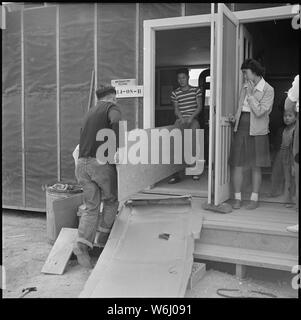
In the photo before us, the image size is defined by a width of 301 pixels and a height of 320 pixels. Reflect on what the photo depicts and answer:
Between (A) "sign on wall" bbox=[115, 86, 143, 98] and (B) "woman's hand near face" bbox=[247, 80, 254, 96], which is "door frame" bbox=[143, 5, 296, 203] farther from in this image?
(B) "woman's hand near face" bbox=[247, 80, 254, 96]

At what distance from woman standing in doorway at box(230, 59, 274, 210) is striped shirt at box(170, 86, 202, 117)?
111 centimetres

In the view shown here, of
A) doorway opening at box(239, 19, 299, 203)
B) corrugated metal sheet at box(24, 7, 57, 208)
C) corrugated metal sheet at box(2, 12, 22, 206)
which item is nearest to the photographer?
doorway opening at box(239, 19, 299, 203)

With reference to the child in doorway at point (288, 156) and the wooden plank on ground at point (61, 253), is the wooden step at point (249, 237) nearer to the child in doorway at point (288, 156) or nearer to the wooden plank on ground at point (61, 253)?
the child in doorway at point (288, 156)

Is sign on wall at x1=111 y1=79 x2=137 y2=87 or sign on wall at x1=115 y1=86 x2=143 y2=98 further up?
sign on wall at x1=111 y1=79 x2=137 y2=87

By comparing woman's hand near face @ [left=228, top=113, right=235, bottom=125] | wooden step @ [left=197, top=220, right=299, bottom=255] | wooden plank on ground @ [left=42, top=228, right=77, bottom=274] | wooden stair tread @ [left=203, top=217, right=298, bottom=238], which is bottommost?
wooden plank on ground @ [left=42, top=228, right=77, bottom=274]

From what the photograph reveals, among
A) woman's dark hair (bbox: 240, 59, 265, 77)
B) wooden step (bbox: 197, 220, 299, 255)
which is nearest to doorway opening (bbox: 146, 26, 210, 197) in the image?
woman's dark hair (bbox: 240, 59, 265, 77)

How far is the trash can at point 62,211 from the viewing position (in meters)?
4.73

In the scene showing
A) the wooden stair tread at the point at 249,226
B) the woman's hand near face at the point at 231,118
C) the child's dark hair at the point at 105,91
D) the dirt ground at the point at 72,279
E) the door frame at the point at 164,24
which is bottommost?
the dirt ground at the point at 72,279

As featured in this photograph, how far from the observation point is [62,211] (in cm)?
477

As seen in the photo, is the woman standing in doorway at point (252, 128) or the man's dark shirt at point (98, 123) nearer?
the man's dark shirt at point (98, 123)

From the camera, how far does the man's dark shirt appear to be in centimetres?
404

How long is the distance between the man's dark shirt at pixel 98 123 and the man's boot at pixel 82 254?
2.96ft

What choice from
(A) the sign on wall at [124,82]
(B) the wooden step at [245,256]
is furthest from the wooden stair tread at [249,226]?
(A) the sign on wall at [124,82]

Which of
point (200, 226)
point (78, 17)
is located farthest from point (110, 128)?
point (78, 17)
